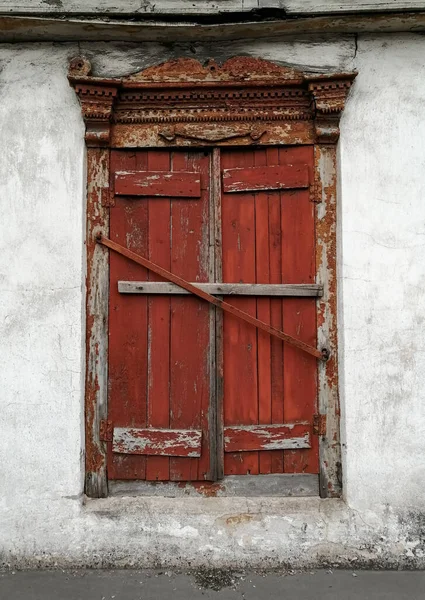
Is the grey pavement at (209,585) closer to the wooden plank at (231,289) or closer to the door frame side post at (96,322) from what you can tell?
the door frame side post at (96,322)

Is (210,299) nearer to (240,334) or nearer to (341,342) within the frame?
(240,334)

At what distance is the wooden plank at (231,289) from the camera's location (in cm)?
338

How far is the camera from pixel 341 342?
3338 mm

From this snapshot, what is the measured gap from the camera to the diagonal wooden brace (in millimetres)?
3340

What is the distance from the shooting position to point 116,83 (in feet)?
10.9

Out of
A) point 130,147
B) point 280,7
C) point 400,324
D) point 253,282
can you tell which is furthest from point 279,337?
point 280,7

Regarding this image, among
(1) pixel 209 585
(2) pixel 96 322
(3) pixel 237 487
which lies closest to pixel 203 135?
(2) pixel 96 322

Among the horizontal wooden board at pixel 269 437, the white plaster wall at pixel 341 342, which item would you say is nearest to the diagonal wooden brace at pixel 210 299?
the white plaster wall at pixel 341 342

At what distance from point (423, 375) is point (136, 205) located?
84.6 inches

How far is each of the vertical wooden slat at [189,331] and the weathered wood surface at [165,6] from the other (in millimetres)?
926

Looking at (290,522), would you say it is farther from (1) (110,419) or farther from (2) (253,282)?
(2) (253,282)

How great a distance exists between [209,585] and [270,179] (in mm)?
2502

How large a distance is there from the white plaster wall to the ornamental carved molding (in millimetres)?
131

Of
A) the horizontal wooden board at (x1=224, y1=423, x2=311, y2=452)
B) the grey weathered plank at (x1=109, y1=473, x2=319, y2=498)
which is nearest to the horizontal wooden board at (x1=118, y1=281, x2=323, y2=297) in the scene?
the horizontal wooden board at (x1=224, y1=423, x2=311, y2=452)
